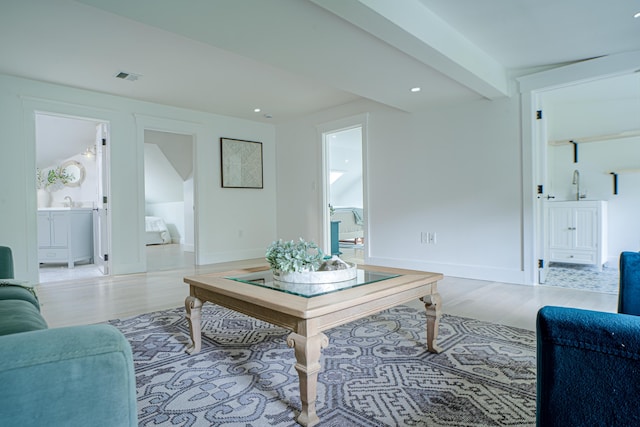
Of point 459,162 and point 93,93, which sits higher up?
point 93,93

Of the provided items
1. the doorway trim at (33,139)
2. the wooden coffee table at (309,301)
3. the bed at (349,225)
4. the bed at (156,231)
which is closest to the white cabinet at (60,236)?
the doorway trim at (33,139)

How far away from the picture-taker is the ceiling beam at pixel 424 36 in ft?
6.78

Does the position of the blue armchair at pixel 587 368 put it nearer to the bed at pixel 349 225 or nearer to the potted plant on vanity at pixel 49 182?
the bed at pixel 349 225

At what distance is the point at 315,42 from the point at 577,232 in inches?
161

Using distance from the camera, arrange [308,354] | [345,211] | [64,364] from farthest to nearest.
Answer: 1. [345,211]
2. [308,354]
3. [64,364]

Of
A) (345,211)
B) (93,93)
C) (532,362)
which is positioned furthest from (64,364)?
(345,211)

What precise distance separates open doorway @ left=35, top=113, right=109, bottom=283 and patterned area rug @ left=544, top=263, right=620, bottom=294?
5.33 meters

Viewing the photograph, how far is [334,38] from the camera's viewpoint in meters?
2.59

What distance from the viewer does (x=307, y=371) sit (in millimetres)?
1337

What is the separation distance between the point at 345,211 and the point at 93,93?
15.9ft

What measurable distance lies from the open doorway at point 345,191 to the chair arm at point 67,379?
4.98 meters

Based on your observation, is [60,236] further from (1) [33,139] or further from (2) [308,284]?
(2) [308,284]

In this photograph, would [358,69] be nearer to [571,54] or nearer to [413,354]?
[571,54]

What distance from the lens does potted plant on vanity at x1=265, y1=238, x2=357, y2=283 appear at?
1.79 metres
